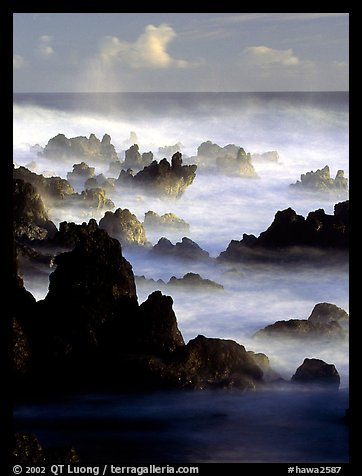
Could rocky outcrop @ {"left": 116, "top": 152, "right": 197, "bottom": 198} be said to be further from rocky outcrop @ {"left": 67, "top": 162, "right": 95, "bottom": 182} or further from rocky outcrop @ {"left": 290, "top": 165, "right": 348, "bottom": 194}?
rocky outcrop @ {"left": 290, "top": 165, "right": 348, "bottom": 194}

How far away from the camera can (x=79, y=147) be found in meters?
8.09

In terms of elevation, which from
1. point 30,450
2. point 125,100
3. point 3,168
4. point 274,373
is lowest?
point 30,450

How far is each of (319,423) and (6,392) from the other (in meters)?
2.61

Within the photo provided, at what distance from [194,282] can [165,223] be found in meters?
0.57

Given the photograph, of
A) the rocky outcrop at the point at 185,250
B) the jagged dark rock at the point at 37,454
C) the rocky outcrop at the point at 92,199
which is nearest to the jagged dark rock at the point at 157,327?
the rocky outcrop at the point at 185,250

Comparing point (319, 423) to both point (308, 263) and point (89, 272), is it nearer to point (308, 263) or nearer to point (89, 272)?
point (308, 263)

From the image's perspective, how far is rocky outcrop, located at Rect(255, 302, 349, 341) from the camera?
7.87 m

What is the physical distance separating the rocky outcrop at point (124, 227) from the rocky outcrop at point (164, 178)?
0.28m

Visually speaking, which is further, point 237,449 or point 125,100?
point 125,100

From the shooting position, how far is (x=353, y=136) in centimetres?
787

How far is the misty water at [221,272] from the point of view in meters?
7.72

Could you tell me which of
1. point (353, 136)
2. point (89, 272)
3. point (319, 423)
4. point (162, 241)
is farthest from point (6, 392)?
point (353, 136)

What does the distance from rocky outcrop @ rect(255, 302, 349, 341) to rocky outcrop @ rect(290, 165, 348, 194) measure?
3.20 feet

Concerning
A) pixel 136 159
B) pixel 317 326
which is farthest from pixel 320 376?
pixel 136 159
